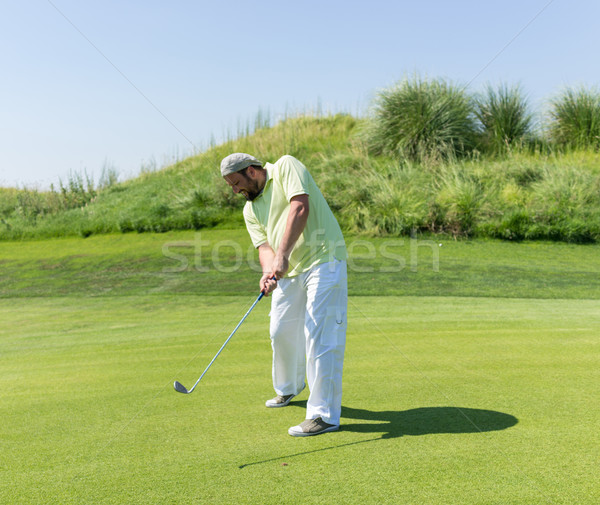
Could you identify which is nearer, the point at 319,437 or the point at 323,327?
the point at 319,437

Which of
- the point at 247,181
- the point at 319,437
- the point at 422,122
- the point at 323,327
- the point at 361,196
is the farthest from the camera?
the point at 422,122

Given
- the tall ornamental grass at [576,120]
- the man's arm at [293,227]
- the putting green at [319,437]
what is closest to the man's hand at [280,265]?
the man's arm at [293,227]

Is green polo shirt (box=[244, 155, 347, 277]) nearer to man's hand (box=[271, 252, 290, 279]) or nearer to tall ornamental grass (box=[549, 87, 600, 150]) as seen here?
man's hand (box=[271, 252, 290, 279])

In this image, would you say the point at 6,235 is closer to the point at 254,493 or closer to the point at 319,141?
the point at 319,141

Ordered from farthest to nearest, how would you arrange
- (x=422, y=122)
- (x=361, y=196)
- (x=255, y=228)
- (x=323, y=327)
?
(x=422, y=122) → (x=361, y=196) → (x=255, y=228) → (x=323, y=327)

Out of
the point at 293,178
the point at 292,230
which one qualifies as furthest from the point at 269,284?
the point at 293,178

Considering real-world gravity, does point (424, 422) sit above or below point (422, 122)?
below

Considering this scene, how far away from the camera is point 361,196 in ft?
47.5

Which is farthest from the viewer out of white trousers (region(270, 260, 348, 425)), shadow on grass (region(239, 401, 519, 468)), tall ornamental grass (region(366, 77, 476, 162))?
tall ornamental grass (region(366, 77, 476, 162))

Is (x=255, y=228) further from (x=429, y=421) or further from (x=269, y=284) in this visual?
(x=429, y=421)

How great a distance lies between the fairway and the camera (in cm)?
232

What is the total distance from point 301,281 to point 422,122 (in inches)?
568

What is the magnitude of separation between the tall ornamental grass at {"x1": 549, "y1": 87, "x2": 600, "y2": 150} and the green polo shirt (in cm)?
1634

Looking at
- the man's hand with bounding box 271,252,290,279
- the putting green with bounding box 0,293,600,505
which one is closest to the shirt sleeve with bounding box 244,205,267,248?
the man's hand with bounding box 271,252,290,279
